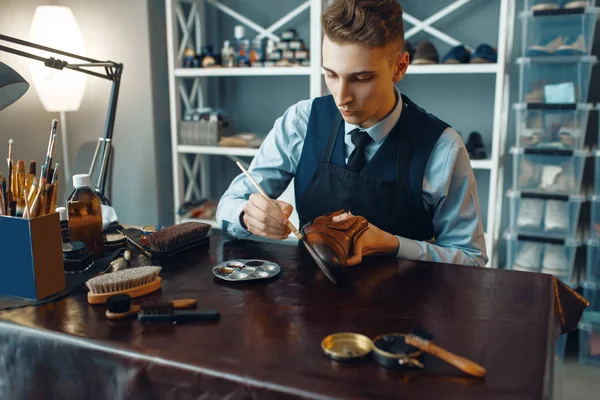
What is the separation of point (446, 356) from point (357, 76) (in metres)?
0.81

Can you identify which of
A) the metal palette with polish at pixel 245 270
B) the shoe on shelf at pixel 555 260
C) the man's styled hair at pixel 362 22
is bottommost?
the shoe on shelf at pixel 555 260

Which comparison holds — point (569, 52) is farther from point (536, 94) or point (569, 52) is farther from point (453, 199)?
point (453, 199)

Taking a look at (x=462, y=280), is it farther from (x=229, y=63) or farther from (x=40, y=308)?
(x=229, y=63)

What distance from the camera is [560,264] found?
2.61 meters

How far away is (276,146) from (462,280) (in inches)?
33.7

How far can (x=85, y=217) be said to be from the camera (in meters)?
1.32

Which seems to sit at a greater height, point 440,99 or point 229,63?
point 229,63

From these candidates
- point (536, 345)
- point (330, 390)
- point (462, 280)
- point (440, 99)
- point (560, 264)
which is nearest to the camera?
point (330, 390)

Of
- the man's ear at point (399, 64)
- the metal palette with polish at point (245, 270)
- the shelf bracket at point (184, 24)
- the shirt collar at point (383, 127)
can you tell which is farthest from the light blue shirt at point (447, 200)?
the shelf bracket at point (184, 24)

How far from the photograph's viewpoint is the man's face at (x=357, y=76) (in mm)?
1384

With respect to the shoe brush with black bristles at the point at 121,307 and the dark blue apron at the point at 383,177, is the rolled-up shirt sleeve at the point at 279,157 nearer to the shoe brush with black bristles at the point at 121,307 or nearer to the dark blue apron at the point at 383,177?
the dark blue apron at the point at 383,177

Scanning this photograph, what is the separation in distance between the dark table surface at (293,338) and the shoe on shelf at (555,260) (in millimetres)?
1499

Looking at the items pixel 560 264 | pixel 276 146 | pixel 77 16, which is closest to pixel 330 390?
pixel 276 146

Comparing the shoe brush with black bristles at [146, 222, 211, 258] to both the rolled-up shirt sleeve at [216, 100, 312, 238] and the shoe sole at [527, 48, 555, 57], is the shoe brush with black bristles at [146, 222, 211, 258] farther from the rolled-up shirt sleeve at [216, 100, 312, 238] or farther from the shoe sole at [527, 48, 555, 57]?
the shoe sole at [527, 48, 555, 57]
